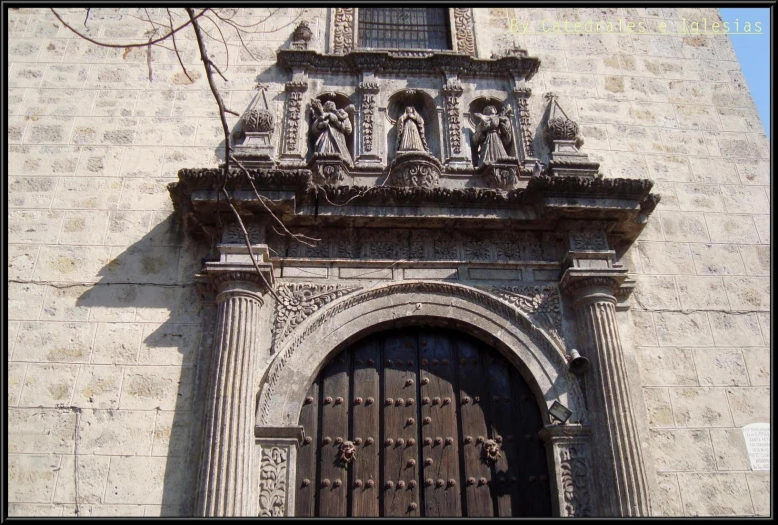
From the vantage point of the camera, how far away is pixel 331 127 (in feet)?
22.5

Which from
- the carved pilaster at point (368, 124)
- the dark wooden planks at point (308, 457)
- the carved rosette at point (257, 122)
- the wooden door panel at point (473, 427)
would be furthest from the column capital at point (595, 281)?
the carved rosette at point (257, 122)

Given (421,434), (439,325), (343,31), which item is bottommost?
(421,434)

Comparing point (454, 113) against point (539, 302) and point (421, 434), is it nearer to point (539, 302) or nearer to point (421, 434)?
point (539, 302)

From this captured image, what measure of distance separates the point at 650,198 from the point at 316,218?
3160 millimetres

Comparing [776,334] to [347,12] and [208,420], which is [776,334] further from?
[347,12]

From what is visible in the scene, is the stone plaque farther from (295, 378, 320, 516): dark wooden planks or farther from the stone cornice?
the stone cornice

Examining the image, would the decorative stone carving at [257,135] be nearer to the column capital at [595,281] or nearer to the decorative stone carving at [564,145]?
the decorative stone carving at [564,145]

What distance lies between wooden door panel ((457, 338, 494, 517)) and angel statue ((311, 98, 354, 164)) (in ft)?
7.60

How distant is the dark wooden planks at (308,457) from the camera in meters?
5.21

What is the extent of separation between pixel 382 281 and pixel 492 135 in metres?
2.09

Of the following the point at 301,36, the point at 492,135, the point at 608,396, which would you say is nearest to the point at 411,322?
the point at 608,396

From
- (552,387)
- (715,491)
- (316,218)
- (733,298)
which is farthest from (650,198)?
(316,218)

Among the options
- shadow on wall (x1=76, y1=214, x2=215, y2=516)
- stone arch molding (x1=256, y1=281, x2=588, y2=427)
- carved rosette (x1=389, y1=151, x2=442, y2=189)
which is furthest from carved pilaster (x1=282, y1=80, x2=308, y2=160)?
stone arch molding (x1=256, y1=281, x2=588, y2=427)

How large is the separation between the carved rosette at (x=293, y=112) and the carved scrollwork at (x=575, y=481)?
12.8 ft
